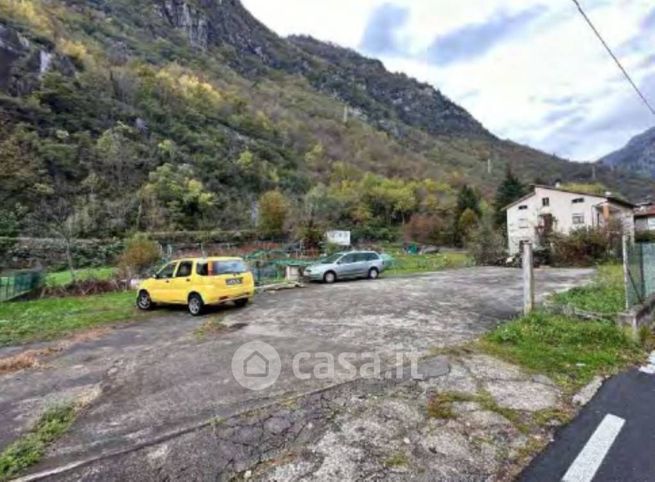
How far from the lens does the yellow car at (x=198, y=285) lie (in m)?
10.0

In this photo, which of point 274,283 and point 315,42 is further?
point 315,42

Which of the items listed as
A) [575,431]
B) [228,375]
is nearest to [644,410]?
[575,431]

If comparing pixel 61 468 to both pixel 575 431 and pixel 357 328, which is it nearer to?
pixel 575 431

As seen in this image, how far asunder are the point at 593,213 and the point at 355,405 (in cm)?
3767

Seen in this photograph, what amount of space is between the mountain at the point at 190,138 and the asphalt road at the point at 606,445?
36.7 meters

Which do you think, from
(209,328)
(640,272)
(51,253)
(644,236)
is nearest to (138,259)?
(209,328)

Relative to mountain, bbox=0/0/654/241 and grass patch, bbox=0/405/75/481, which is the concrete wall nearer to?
mountain, bbox=0/0/654/241

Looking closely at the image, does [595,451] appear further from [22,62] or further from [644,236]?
[22,62]

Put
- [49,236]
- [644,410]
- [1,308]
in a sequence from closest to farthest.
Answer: [644,410], [1,308], [49,236]

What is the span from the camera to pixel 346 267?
18500mm

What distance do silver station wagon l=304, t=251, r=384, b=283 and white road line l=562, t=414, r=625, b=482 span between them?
567 inches

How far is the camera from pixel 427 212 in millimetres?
58281

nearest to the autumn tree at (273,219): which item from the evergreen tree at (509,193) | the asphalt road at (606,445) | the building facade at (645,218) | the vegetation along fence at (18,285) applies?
the vegetation along fence at (18,285)

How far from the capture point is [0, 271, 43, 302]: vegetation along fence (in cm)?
1430
